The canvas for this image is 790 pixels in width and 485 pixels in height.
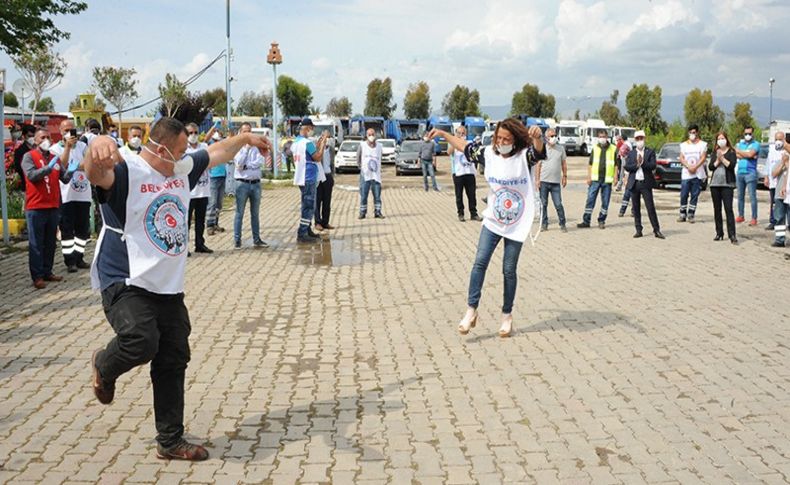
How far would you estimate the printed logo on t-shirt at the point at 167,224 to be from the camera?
13.9 feet

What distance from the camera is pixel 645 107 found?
220ft

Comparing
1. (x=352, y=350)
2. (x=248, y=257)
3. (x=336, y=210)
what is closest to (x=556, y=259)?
(x=248, y=257)

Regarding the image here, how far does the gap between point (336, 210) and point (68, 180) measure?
32.6 feet

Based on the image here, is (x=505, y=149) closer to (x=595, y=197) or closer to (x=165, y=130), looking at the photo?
(x=165, y=130)

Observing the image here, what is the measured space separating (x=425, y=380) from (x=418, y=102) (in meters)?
88.4

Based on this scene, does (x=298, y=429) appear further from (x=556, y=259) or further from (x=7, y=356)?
(x=556, y=259)

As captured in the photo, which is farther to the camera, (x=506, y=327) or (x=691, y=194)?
(x=691, y=194)

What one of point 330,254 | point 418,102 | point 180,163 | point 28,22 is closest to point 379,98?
point 418,102

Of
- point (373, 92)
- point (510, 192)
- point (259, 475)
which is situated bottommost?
point (259, 475)

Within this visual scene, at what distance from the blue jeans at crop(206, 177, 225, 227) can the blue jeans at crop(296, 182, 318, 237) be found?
4.63 ft

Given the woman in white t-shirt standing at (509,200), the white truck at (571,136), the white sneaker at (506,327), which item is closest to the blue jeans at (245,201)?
the woman in white t-shirt standing at (509,200)

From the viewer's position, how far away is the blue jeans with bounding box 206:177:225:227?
13188mm

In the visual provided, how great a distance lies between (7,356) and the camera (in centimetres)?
645

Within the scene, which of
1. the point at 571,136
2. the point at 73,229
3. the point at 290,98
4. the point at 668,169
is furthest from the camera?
the point at 290,98
